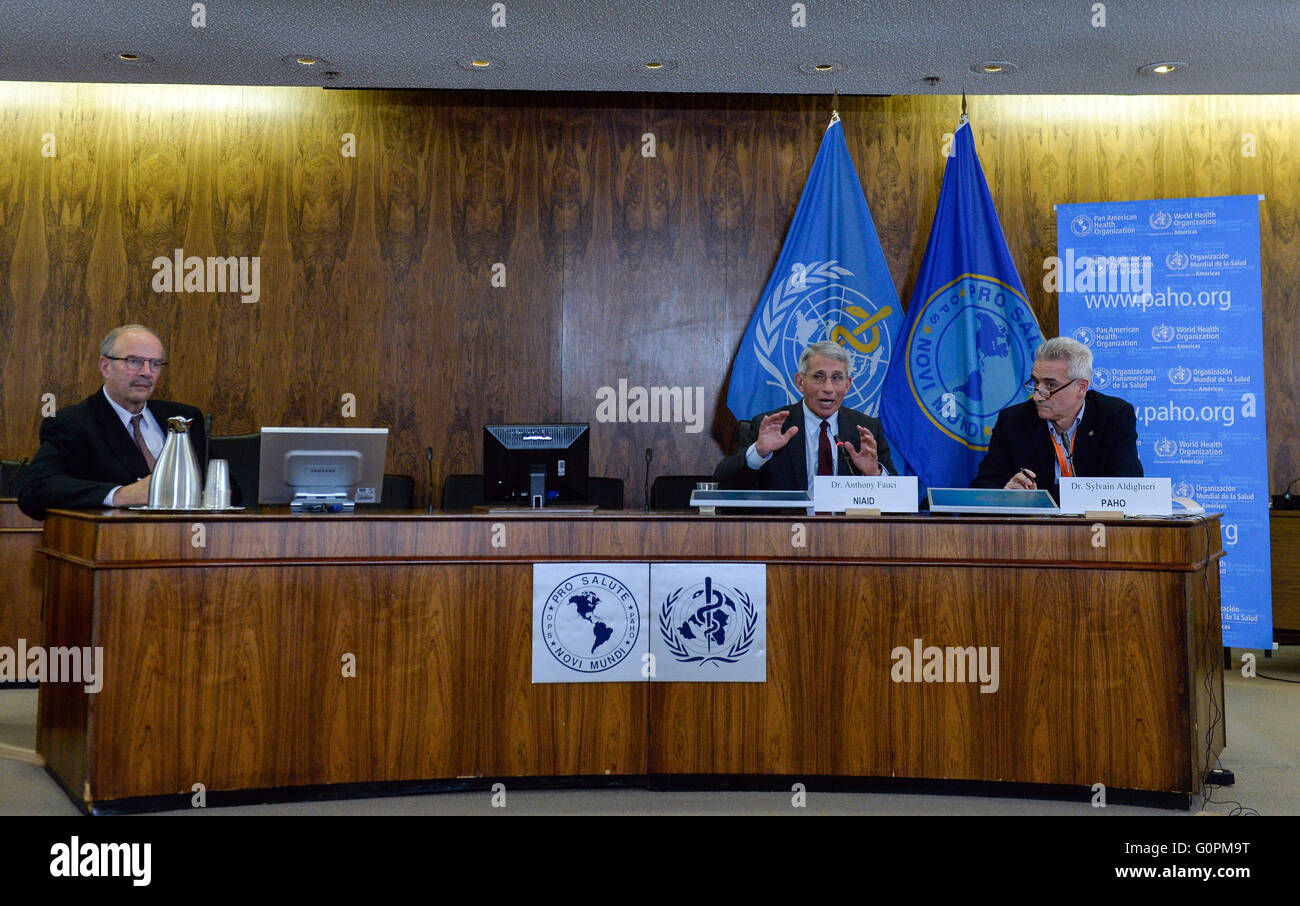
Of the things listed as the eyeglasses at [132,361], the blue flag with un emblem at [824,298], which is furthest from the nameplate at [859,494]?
the eyeglasses at [132,361]

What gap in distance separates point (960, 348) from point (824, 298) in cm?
78

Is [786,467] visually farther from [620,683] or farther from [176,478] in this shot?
[176,478]

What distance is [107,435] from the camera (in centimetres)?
411

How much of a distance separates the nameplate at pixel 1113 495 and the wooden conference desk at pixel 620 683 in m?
0.13

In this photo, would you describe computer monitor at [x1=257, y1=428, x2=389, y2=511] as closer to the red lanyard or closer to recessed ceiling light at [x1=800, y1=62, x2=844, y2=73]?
the red lanyard

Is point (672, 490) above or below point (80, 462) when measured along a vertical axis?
below

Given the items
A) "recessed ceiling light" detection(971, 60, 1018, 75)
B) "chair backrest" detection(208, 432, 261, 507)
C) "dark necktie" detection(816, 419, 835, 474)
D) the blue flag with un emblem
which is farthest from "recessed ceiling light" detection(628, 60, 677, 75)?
"chair backrest" detection(208, 432, 261, 507)

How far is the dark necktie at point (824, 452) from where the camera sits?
4.45 meters

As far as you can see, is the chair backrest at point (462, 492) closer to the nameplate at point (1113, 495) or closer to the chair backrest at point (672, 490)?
the chair backrest at point (672, 490)

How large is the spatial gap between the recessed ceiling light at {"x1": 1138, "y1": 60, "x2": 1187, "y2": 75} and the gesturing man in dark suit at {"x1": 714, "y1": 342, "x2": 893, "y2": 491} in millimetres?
2526

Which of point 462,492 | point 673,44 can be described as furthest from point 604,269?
point 462,492

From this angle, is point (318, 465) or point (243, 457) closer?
point (318, 465)

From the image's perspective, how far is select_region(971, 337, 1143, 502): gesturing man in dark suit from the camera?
13.8ft
